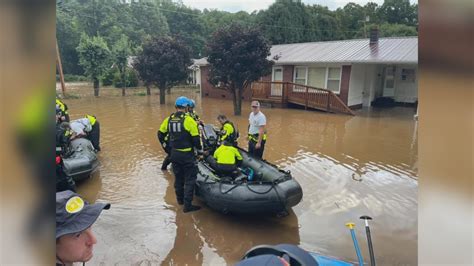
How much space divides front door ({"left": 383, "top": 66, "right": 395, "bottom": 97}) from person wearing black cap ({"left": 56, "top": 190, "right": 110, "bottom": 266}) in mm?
19013

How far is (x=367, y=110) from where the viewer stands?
16.5 metres

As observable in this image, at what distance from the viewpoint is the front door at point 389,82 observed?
1789 cm

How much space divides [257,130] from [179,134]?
2.38 m

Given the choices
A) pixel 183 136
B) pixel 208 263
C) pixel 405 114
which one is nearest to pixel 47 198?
pixel 208 263

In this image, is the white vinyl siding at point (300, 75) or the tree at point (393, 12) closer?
the white vinyl siding at point (300, 75)

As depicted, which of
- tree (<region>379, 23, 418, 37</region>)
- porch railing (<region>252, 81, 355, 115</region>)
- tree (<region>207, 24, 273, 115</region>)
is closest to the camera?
tree (<region>207, 24, 273, 115</region>)

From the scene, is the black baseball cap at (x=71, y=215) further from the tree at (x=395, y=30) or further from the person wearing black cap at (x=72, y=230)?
the tree at (x=395, y=30)

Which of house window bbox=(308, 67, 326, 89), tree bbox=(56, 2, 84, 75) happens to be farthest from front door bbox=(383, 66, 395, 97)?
tree bbox=(56, 2, 84, 75)

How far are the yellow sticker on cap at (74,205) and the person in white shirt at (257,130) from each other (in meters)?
5.31

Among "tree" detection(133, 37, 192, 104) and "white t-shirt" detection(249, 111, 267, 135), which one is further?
"tree" detection(133, 37, 192, 104)

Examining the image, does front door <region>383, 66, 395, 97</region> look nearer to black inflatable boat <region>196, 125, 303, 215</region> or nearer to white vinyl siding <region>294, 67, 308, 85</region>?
white vinyl siding <region>294, 67, 308, 85</region>

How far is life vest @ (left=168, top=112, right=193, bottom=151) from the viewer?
5.00m

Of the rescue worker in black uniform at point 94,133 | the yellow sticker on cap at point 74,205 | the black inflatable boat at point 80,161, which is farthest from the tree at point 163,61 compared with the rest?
the yellow sticker on cap at point 74,205

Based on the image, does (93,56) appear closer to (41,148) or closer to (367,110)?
(367,110)
